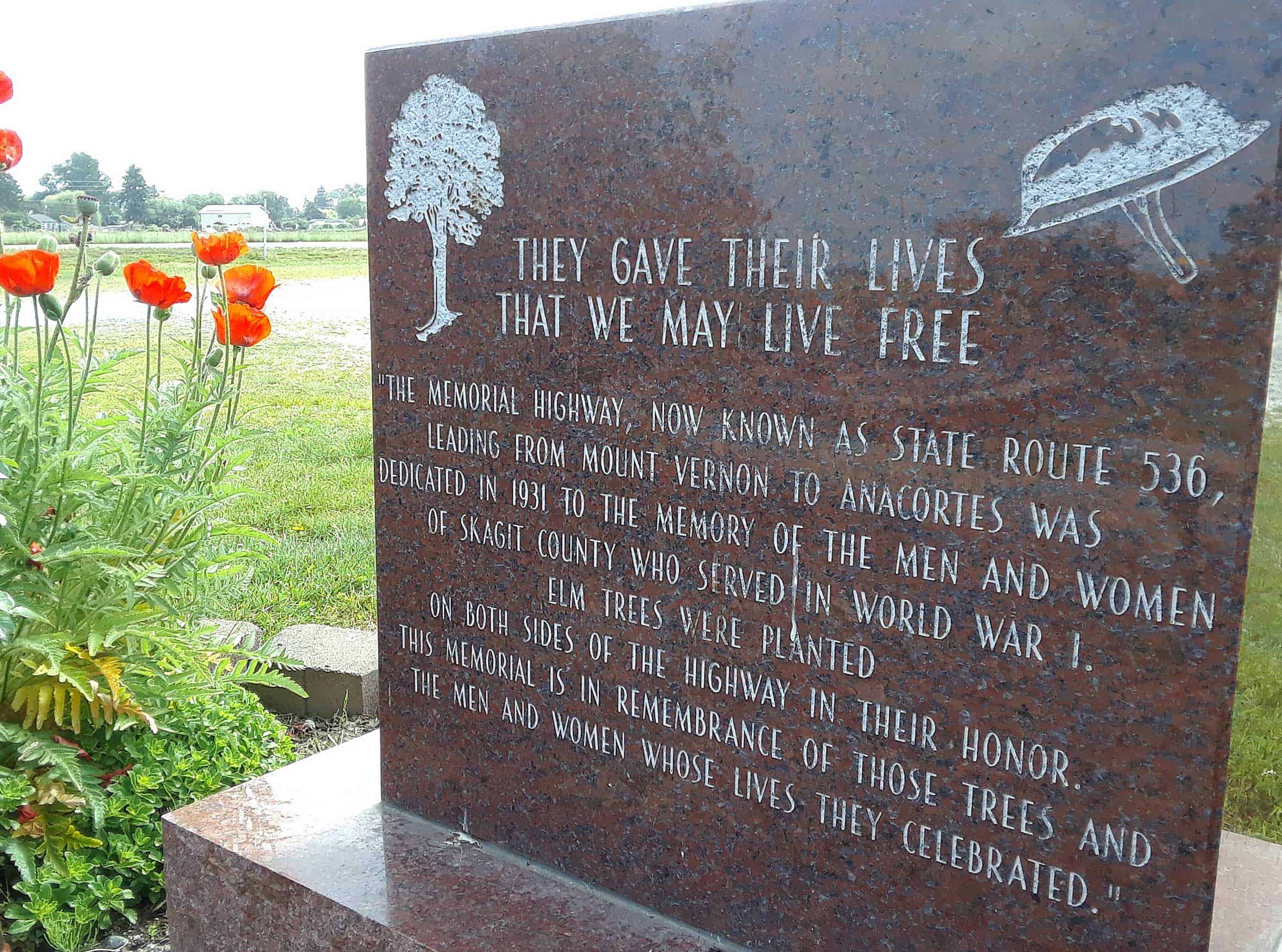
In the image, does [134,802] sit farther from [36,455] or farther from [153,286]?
[153,286]

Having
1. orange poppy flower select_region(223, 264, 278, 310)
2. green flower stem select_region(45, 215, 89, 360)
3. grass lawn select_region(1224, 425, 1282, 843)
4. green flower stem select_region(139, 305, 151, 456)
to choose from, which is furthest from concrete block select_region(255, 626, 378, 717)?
grass lawn select_region(1224, 425, 1282, 843)

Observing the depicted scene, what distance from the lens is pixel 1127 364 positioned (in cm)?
170

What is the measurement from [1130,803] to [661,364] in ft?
3.61

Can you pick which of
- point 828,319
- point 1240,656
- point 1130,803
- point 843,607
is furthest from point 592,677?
point 1240,656

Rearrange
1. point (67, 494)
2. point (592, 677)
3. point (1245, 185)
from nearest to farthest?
point (1245, 185) → point (592, 677) → point (67, 494)

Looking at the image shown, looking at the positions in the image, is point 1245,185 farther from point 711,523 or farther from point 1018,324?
point 711,523

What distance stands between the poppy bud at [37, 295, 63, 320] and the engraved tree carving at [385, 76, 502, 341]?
820mm

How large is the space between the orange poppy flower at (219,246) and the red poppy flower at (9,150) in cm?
47

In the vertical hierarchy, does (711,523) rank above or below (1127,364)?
below

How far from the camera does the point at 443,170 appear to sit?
2.50 metres

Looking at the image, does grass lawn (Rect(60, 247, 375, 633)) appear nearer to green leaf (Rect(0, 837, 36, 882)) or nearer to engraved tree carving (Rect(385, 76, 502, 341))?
engraved tree carving (Rect(385, 76, 502, 341))

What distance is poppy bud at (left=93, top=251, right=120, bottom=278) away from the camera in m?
2.76

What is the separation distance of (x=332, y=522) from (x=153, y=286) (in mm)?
3284

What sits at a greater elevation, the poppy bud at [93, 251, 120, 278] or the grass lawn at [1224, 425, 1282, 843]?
the poppy bud at [93, 251, 120, 278]
